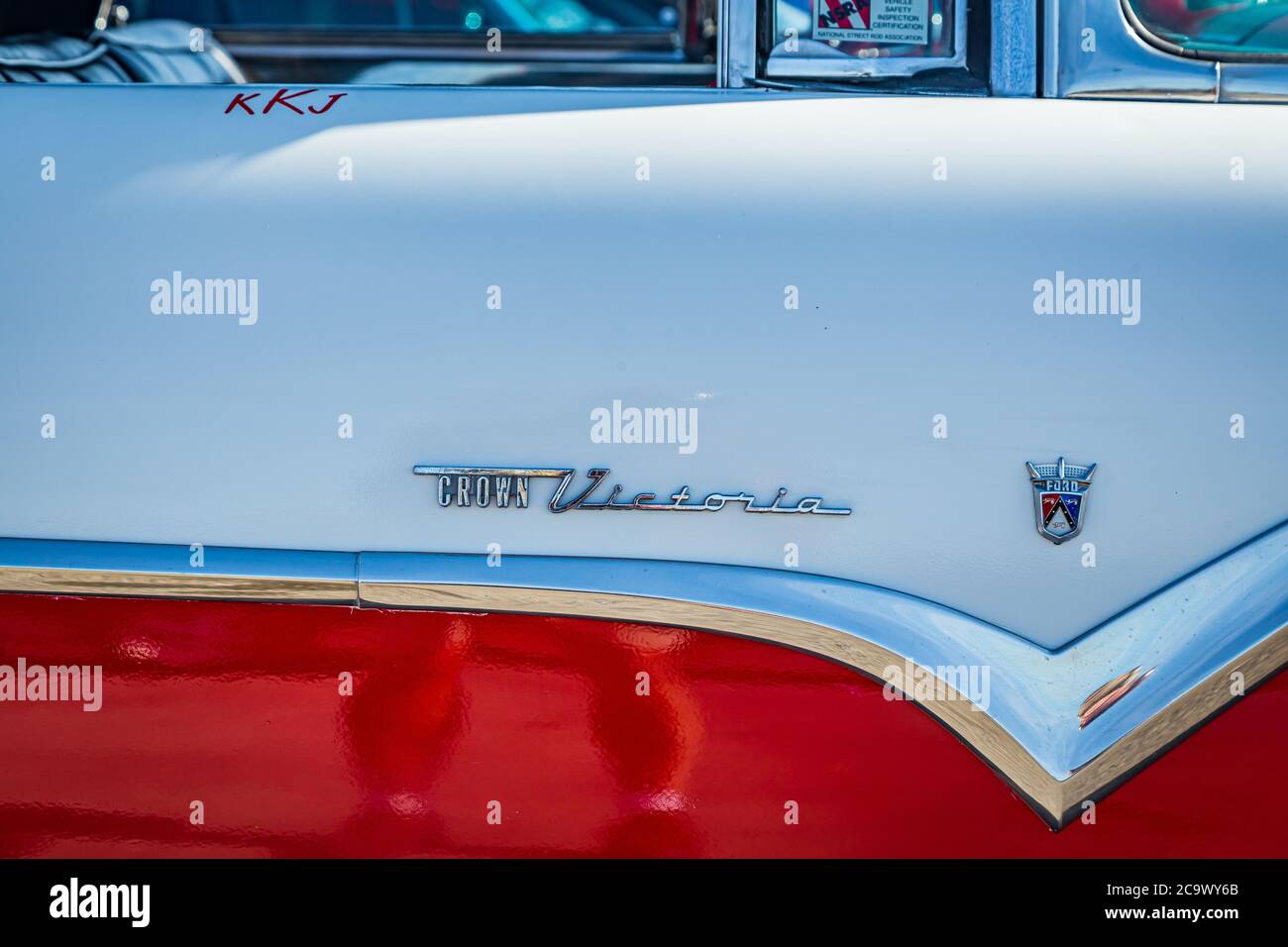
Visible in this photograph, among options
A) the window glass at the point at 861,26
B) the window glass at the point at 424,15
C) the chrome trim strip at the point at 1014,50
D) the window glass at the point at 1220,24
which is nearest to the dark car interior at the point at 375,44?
the window glass at the point at 424,15

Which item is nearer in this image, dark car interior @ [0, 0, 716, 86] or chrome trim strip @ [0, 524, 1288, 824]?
chrome trim strip @ [0, 524, 1288, 824]

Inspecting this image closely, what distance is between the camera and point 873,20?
148cm

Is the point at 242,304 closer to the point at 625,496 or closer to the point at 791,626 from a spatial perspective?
the point at 625,496

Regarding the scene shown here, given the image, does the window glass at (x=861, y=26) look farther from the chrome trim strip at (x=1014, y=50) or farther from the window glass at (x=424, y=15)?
the window glass at (x=424, y=15)

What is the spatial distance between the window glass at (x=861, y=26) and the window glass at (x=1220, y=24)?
0.29 metres

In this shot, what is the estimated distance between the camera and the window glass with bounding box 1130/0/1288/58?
147cm

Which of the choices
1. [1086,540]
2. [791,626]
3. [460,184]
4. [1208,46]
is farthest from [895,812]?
[1208,46]

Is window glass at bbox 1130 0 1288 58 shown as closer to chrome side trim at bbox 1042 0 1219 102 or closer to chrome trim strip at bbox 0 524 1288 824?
chrome side trim at bbox 1042 0 1219 102

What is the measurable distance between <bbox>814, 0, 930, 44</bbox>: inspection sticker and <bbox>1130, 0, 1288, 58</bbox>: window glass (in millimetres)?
309

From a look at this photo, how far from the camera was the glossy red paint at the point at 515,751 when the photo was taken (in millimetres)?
1411

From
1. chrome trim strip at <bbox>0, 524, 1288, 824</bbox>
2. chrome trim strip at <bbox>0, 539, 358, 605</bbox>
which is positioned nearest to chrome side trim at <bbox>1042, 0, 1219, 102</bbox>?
chrome trim strip at <bbox>0, 524, 1288, 824</bbox>

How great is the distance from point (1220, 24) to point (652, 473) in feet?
3.48

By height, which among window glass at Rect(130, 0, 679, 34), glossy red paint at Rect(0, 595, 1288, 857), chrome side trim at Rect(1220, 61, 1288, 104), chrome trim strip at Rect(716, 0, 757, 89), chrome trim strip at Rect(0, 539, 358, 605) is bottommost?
glossy red paint at Rect(0, 595, 1288, 857)
